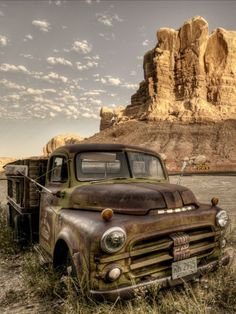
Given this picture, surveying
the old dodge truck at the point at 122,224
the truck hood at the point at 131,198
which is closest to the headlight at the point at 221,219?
the old dodge truck at the point at 122,224

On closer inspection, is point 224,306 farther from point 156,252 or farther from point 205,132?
point 205,132

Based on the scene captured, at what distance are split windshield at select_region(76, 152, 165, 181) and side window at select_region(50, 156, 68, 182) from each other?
294mm

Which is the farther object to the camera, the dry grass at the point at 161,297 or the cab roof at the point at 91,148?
the cab roof at the point at 91,148

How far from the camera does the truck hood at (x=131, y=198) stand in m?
3.50

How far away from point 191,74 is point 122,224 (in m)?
69.0

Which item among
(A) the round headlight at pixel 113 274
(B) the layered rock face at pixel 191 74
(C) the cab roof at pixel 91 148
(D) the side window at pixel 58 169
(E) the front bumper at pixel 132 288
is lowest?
(E) the front bumper at pixel 132 288

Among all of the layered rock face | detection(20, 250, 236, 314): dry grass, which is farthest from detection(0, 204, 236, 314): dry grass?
the layered rock face

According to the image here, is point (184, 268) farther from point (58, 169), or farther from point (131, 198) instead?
point (58, 169)

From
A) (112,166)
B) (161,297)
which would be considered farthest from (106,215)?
(112,166)

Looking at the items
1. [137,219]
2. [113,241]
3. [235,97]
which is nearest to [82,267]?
[113,241]

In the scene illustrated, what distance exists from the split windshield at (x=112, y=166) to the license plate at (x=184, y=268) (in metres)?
1.49

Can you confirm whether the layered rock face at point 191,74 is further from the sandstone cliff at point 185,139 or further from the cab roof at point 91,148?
the cab roof at point 91,148

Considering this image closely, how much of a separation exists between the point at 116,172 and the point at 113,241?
5.59ft

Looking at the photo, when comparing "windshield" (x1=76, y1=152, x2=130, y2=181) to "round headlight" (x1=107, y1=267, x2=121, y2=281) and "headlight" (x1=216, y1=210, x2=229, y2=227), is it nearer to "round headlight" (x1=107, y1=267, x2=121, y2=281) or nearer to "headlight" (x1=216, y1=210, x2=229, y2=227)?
"headlight" (x1=216, y1=210, x2=229, y2=227)
